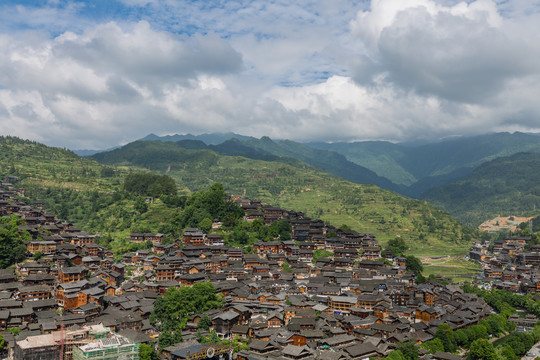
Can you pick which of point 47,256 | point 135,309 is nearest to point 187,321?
point 135,309

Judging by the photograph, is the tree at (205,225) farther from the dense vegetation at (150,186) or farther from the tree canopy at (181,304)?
the tree canopy at (181,304)

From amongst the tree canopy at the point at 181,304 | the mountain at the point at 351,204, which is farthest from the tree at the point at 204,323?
the mountain at the point at 351,204

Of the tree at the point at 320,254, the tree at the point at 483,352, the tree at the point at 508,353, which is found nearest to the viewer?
the tree at the point at 483,352

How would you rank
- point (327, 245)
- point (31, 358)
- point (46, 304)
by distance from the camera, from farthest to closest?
point (327, 245), point (46, 304), point (31, 358)

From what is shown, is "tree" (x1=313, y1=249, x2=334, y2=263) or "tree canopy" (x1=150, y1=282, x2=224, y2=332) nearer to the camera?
"tree canopy" (x1=150, y1=282, x2=224, y2=332)

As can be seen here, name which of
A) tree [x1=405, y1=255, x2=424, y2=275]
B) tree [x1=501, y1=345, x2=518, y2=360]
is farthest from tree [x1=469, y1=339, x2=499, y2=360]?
tree [x1=405, y1=255, x2=424, y2=275]

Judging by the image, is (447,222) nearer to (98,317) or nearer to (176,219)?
(176,219)

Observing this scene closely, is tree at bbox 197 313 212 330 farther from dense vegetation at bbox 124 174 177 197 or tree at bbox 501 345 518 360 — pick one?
dense vegetation at bbox 124 174 177 197
